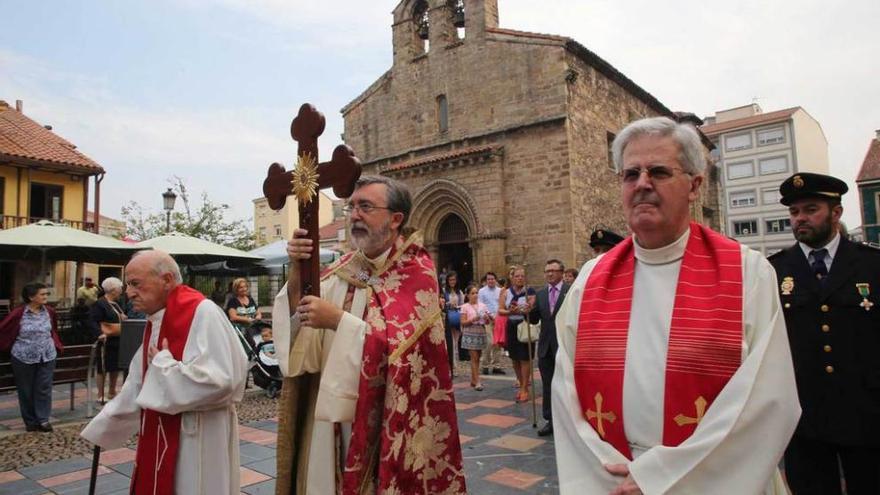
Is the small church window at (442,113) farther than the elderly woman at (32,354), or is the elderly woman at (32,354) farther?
the small church window at (442,113)

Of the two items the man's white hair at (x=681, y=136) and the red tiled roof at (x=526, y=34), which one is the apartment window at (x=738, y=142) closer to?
the red tiled roof at (x=526, y=34)

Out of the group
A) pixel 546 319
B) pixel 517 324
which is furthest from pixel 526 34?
pixel 546 319

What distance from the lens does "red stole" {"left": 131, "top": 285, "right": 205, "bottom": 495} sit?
2695mm

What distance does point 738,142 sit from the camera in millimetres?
53906

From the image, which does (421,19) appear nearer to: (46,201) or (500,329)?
(500,329)

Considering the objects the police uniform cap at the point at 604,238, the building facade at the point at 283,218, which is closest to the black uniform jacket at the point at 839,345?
the police uniform cap at the point at 604,238

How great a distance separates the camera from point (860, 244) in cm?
306

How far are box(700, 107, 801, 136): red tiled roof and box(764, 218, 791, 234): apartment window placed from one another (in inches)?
380

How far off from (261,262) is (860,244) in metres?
13.3

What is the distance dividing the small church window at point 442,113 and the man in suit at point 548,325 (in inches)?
523

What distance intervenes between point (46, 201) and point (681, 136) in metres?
27.3

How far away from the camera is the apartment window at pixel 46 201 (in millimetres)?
22239

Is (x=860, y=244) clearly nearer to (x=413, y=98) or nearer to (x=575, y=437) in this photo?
(x=575, y=437)

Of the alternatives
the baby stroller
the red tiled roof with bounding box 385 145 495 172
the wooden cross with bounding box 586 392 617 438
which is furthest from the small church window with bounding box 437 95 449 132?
the wooden cross with bounding box 586 392 617 438
